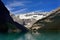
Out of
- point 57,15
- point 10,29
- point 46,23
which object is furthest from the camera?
point 10,29

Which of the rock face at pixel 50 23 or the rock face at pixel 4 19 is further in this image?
the rock face at pixel 4 19

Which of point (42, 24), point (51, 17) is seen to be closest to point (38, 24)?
point (42, 24)

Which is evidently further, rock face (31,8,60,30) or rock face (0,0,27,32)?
rock face (0,0,27,32)

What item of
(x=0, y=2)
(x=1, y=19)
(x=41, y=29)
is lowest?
(x=41, y=29)

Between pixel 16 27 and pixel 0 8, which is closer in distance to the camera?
pixel 0 8

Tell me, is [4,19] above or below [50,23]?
above

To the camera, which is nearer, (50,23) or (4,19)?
(50,23)

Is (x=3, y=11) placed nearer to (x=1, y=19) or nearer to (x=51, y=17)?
(x=1, y=19)

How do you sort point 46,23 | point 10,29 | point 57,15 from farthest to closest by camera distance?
point 10,29, point 46,23, point 57,15
